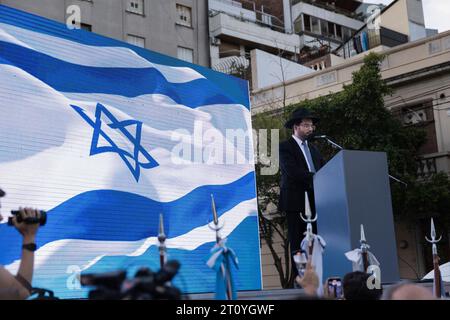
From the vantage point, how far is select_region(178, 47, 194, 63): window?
89.4ft

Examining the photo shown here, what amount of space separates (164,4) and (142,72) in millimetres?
18563

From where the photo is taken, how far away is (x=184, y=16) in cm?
2802

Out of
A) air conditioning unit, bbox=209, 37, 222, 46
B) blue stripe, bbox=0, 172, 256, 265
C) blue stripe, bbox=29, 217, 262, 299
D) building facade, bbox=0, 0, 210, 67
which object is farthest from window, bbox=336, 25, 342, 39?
blue stripe, bbox=0, 172, 256, 265

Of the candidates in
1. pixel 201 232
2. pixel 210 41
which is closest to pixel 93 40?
pixel 201 232

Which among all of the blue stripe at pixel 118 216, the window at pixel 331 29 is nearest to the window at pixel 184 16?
the window at pixel 331 29

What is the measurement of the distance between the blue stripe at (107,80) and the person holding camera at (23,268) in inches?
214

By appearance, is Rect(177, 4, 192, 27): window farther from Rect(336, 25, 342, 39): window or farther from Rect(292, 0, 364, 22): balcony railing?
Rect(336, 25, 342, 39): window

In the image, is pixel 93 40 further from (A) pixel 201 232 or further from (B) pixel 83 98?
(A) pixel 201 232

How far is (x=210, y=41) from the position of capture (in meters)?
29.1

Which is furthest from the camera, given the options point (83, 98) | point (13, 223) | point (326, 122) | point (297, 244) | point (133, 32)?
point (133, 32)

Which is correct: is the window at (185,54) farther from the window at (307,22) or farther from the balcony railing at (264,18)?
the window at (307,22)

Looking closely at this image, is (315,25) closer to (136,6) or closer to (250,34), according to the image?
(250,34)

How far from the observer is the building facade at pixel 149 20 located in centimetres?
2413
